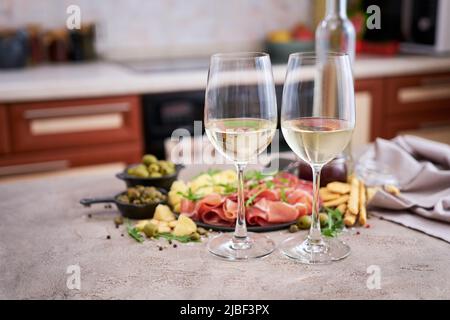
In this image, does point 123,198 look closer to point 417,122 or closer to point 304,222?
point 304,222

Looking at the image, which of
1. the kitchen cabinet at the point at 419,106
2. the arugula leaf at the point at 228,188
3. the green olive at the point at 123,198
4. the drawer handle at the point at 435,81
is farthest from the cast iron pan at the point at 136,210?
the drawer handle at the point at 435,81

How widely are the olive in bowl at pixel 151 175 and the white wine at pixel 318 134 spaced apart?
13.5 inches

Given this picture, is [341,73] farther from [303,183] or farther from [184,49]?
[184,49]

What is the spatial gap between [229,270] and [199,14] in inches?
95.7

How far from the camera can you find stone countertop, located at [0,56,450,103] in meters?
2.25

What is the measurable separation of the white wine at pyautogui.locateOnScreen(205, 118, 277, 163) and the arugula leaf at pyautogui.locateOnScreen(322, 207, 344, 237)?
203 mm

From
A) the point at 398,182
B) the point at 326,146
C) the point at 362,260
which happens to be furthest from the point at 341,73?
the point at 398,182

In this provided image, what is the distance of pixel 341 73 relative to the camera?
0.83 meters

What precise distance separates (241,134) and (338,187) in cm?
31

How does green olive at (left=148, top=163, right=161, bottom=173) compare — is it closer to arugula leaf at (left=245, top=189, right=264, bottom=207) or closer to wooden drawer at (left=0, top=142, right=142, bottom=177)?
arugula leaf at (left=245, top=189, right=264, bottom=207)

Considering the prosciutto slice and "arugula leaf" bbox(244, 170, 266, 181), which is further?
"arugula leaf" bbox(244, 170, 266, 181)

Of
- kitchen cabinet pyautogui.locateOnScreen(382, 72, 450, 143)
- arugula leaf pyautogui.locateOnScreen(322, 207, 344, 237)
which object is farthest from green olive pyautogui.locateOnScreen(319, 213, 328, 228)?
kitchen cabinet pyautogui.locateOnScreen(382, 72, 450, 143)

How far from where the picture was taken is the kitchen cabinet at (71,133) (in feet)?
7.41
